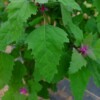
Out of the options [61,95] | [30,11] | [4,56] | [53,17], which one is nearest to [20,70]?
[4,56]

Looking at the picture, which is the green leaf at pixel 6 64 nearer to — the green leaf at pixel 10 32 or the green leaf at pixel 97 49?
the green leaf at pixel 10 32

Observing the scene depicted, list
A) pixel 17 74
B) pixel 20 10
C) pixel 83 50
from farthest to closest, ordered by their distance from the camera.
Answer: pixel 17 74 → pixel 83 50 → pixel 20 10

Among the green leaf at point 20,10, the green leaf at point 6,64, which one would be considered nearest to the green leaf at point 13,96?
the green leaf at point 6,64

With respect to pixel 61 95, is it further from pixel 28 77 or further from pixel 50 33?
pixel 50 33

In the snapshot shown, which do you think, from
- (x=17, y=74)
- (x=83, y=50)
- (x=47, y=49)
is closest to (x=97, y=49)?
(x=83, y=50)

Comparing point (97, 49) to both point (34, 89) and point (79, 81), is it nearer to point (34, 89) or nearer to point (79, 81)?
point (79, 81)

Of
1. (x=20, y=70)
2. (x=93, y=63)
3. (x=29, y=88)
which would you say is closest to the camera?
(x=93, y=63)

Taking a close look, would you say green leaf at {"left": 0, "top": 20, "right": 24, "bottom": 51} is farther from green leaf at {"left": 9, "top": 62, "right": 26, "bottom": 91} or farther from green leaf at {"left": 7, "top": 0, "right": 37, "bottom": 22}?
green leaf at {"left": 9, "top": 62, "right": 26, "bottom": 91}
